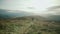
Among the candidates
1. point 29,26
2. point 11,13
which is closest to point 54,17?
point 29,26

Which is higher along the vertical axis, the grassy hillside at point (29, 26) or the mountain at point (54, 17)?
the mountain at point (54, 17)

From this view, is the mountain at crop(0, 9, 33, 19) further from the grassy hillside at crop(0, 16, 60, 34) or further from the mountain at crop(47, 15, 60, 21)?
the mountain at crop(47, 15, 60, 21)

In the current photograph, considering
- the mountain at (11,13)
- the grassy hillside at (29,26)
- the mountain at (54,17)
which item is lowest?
the grassy hillside at (29,26)

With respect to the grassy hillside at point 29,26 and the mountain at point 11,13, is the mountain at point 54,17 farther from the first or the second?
the mountain at point 11,13

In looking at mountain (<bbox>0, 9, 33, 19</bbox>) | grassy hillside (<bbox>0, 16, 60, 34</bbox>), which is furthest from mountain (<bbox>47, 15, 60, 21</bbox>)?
mountain (<bbox>0, 9, 33, 19</bbox>)

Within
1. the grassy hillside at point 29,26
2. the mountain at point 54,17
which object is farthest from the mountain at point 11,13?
the mountain at point 54,17

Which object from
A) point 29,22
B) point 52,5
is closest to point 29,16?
point 29,22

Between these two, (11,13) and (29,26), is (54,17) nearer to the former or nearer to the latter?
(29,26)

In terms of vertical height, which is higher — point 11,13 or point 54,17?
point 11,13

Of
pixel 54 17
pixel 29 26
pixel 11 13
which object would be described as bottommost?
pixel 29 26
